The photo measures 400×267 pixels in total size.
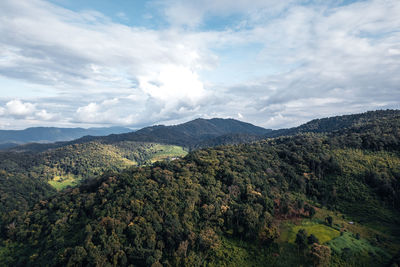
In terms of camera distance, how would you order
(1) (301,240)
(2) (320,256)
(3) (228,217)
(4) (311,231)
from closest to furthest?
(2) (320,256) → (1) (301,240) → (4) (311,231) → (3) (228,217)

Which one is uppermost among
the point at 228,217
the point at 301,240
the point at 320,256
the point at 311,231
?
the point at 228,217

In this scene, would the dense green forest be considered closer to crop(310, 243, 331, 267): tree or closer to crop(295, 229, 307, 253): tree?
crop(295, 229, 307, 253): tree

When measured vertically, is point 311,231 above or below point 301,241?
below

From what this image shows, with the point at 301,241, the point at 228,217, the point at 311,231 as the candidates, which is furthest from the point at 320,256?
the point at 228,217

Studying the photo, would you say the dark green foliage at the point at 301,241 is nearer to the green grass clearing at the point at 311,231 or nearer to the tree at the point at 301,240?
the tree at the point at 301,240

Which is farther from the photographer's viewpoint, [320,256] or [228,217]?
[228,217]

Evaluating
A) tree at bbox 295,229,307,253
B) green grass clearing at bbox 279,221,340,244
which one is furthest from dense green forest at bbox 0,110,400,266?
green grass clearing at bbox 279,221,340,244

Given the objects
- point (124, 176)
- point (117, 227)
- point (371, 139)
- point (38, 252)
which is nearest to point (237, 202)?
point (117, 227)

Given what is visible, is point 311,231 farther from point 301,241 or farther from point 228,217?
point 228,217

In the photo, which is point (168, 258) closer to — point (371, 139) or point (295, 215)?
point (295, 215)

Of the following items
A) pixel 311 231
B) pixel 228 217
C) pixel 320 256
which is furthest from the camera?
pixel 228 217
